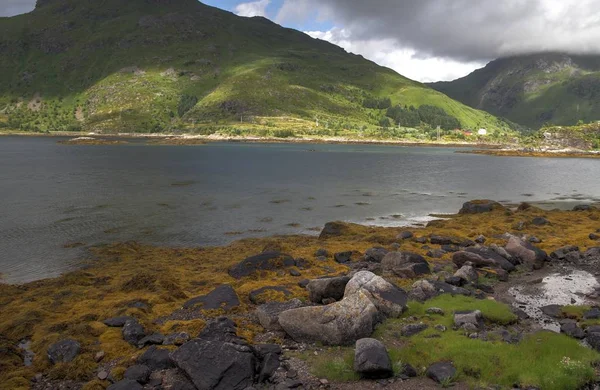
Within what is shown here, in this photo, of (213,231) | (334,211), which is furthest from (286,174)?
(213,231)

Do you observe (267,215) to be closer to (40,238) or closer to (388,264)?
(40,238)

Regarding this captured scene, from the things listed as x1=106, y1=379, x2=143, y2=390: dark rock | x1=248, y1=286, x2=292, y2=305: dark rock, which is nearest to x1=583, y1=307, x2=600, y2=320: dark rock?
x1=248, y1=286, x2=292, y2=305: dark rock

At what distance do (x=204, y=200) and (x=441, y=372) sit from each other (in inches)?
2143

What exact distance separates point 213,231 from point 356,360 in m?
33.6

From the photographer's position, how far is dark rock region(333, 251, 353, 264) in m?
31.0

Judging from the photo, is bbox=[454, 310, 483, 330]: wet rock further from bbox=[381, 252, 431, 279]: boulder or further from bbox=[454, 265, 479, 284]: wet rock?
bbox=[381, 252, 431, 279]: boulder

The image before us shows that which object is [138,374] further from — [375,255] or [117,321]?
[375,255]

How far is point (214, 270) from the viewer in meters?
29.8

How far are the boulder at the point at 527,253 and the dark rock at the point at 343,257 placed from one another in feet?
37.6

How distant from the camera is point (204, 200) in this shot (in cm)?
6425

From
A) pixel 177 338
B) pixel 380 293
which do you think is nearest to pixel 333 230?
pixel 380 293

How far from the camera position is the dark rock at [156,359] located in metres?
14.8

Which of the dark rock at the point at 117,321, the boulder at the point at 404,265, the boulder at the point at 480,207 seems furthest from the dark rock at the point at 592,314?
the boulder at the point at 480,207

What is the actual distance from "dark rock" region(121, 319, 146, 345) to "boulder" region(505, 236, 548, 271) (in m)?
24.6
